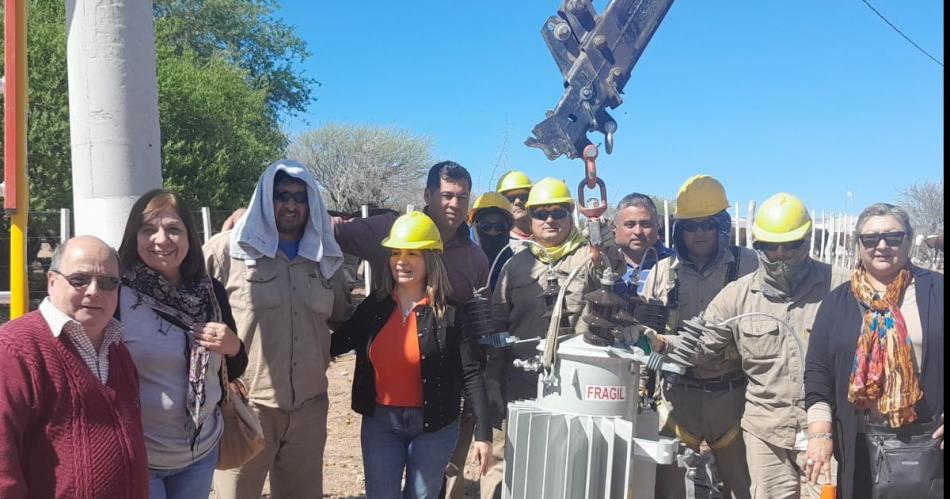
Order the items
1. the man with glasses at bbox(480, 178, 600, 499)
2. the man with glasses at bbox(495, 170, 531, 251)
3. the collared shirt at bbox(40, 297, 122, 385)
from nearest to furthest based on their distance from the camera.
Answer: the collared shirt at bbox(40, 297, 122, 385)
the man with glasses at bbox(480, 178, 600, 499)
the man with glasses at bbox(495, 170, 531, 251)

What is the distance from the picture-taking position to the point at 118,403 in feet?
7.62

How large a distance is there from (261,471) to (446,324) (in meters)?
1.13

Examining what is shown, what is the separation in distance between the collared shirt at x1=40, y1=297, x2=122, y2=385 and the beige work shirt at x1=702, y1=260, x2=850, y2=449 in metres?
2.55

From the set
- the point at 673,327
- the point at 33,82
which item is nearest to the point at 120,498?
the point at 673,327

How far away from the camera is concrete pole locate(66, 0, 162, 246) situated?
3.56 m

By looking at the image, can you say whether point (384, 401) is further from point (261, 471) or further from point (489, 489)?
point (489, 489)

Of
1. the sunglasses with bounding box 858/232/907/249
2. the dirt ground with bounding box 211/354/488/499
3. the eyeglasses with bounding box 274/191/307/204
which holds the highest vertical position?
the eyeglasses with bounding box 274/191/307/204

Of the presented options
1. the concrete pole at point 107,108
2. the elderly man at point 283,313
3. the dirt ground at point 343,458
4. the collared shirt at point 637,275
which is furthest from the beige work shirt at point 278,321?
the dirt ground at point 343,458

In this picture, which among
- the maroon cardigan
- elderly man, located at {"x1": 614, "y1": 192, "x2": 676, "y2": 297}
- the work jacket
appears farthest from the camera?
elderly man, located at {"x1": 614, "y1": 192, "x2": 676, "y2": 297}

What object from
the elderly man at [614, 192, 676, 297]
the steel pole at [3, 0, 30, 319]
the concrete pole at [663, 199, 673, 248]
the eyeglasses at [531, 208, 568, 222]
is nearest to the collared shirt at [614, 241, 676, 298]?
the elderly man at [614, 192, 676, 297]

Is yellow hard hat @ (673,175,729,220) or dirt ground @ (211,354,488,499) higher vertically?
yellow hard hat @ (673,175,729,220)

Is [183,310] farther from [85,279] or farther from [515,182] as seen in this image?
[515,182]

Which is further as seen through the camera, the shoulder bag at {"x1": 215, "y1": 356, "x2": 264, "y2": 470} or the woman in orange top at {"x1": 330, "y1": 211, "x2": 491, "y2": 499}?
the woman in orange top at {"x1": 330, "y1": 211, "x2": 491, "y2": 499}

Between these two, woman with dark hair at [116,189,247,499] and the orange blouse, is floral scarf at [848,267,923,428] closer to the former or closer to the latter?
the orange blouse
